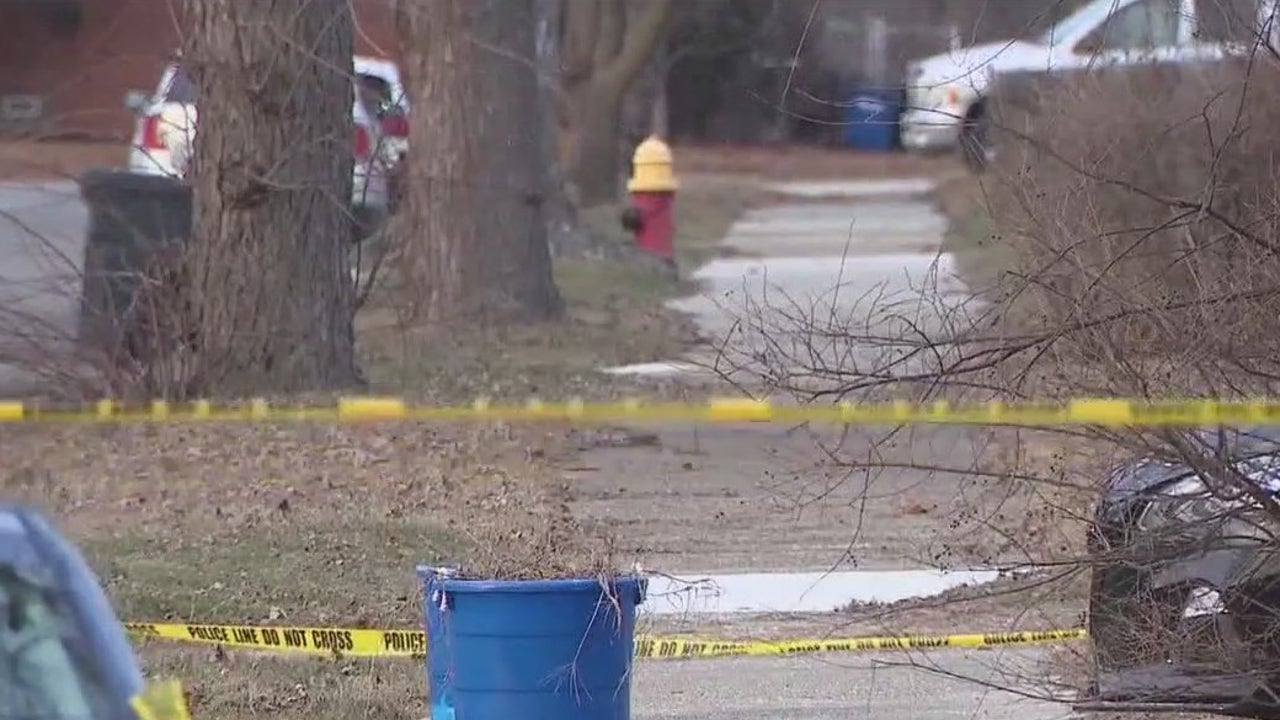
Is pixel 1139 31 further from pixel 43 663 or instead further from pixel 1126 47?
pixel 43 663

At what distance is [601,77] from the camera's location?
2928 cm

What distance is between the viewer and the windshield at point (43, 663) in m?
3.38

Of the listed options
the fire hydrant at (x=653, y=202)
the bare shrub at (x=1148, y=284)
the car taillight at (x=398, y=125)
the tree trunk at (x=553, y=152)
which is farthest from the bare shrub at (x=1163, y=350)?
the fire hydrant at (x=653, y=202)

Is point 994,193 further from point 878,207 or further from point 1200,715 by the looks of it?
point 878,207

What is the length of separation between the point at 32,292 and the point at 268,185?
1301mm

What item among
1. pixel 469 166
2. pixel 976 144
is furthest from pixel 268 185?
pixel 976 144

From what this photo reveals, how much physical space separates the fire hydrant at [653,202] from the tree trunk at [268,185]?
8.82 metres

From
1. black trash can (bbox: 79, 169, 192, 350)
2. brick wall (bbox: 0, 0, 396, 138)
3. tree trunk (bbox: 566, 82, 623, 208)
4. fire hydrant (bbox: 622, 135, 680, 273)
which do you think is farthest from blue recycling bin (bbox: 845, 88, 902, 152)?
tree trunk (bbox: 566, 82, 623, 208)

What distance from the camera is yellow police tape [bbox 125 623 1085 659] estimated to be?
295 inches

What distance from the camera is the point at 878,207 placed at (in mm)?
27594

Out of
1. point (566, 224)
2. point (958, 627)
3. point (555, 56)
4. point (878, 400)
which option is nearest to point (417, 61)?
point (555, 56)

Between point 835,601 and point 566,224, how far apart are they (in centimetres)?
1467

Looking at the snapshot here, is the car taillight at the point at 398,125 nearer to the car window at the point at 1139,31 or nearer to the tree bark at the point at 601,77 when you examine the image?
the car window at the point at 1139,31

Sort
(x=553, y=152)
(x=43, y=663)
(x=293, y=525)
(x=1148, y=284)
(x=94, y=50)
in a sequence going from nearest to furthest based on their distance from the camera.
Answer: (x=43, y=663) < (x=1148, y=284) < (x=293, y=525) < (x=94, y=50) < (x=553, y=152)
